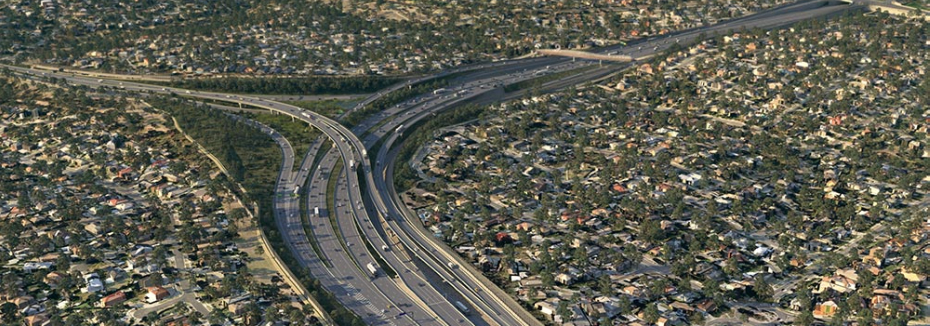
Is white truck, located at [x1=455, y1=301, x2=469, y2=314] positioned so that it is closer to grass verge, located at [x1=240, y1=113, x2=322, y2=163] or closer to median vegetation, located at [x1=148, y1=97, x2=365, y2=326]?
median vegetation, located at [x1=148, y1=97, x2=365, y2=326]

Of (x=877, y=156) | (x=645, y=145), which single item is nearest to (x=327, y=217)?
(x=645, y=145)

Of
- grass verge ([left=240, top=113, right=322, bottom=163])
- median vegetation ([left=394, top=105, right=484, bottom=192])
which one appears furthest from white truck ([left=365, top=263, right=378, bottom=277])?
grass verge ([left=240, top=113, right=322, bottom=163])

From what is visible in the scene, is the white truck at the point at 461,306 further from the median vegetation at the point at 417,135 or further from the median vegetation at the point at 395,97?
the median vegetation at the point at 395,97

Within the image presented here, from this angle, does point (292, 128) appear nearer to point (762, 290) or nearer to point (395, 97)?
point (395, 97)

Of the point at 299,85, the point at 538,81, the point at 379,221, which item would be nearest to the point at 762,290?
the point at 379,221

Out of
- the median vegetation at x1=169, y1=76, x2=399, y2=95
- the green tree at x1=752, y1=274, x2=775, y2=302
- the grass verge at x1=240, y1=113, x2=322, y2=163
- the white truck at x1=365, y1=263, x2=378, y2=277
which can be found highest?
the median vegetation at x1=169, y1=76, x2=399, y2=95

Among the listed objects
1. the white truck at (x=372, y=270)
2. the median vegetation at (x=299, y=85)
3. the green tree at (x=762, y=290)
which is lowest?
the green tree at (x=762, y=290)

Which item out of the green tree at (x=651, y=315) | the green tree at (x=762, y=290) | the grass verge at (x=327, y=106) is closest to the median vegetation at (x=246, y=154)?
the grass verge at (x=327, y=106)
